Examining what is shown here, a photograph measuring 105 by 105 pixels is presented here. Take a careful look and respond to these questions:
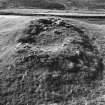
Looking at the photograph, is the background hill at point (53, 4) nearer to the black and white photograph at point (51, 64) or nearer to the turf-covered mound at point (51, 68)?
the black and white photograph at point (51, 64)

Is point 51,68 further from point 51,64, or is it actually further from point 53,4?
point 53,4

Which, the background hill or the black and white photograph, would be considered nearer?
the black and white photograph

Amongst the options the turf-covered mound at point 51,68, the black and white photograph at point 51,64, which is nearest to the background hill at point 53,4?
the black and white photograph at point 51,64

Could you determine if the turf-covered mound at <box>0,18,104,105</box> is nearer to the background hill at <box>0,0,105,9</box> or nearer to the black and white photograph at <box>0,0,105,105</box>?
the black and white photograph at <box>0,0,105,105</box>

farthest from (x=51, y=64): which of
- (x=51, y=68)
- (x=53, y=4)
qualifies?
(x=53, y=4)

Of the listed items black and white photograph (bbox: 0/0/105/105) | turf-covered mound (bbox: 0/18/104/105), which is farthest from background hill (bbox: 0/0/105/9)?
turf-covered mound (bbox: 0/18/104/105)

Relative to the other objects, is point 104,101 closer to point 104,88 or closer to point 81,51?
point 104,88

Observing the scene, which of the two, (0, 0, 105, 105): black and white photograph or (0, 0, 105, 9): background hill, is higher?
(0, 0, 105, 9): background hill
